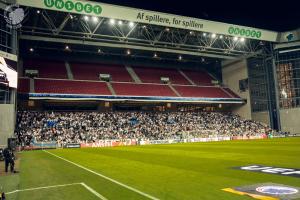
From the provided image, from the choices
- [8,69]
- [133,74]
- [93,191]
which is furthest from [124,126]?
[93,191]

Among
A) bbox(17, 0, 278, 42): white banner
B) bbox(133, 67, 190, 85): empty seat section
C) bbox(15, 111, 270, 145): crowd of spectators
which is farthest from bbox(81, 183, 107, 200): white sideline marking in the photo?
bbox(133, 67, 190, 85): empty seat section

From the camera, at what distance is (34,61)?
169 feet

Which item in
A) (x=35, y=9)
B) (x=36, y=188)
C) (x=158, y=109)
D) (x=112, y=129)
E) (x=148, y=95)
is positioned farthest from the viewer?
(x=158, y=109)

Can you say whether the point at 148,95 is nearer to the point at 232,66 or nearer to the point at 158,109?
the point at 158,109

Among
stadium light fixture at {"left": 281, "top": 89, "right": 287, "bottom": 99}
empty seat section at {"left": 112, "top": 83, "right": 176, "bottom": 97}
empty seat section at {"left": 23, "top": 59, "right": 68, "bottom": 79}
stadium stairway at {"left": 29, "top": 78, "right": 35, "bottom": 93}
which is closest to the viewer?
stadium stairway at {"left": 29, "top": 78, "right": 35, "bottom": 93}

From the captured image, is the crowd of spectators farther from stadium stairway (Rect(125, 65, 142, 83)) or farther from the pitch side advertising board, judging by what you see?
the pitch side advertising board

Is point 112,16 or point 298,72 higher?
point 112,16

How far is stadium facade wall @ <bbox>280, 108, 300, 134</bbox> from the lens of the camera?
51.8m

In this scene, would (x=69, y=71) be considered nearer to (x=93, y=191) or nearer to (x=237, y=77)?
(x=237, y=77)

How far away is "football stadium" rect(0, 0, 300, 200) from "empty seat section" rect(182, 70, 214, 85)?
289mm

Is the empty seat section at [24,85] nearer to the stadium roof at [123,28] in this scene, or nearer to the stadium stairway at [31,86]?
the stadium stairway at [31,86]

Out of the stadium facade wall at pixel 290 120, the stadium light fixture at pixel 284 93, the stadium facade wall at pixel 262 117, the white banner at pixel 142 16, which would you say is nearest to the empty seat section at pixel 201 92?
the stadium facade wall at pixel 262 117

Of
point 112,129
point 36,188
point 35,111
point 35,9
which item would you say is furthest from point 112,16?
point 36,188

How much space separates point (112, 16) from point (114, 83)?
1772 centimetres
